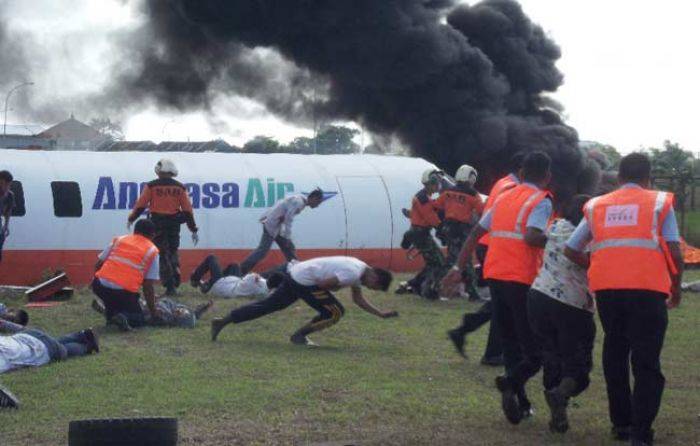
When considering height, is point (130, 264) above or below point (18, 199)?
below

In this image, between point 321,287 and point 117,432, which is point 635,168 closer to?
point 117,432

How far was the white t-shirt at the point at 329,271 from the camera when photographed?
11.9 m

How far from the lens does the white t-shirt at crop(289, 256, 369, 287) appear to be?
11.9 m

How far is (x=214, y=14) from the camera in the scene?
32.4 meters

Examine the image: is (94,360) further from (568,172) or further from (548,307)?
(568,172)

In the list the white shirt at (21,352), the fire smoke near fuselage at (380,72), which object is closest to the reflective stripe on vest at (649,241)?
the white shirt at (21,352)

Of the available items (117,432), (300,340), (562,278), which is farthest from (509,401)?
(300,340)

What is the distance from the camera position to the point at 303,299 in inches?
483

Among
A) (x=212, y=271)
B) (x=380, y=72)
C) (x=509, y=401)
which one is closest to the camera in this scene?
(x=509, y=401)

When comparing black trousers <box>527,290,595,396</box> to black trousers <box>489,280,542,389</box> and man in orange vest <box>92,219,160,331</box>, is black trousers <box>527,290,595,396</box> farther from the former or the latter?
man in orange vest <box>92,219,160,331</box>

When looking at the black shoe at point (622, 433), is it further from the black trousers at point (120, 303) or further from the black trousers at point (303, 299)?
the black trousers at point (120, 303)

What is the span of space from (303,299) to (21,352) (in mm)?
2834

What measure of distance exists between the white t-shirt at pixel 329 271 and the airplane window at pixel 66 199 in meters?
8.43

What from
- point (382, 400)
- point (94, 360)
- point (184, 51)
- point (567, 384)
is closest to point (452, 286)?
point (382, 400)
